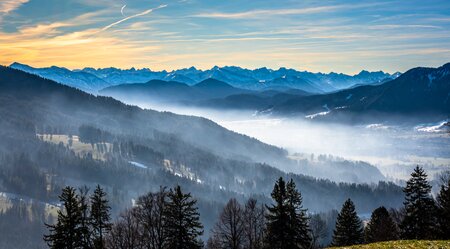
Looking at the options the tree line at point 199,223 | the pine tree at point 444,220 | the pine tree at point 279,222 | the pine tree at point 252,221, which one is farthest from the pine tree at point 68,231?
the pine tree at point 444,220

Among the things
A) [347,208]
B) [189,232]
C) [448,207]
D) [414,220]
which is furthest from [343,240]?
[189,232]

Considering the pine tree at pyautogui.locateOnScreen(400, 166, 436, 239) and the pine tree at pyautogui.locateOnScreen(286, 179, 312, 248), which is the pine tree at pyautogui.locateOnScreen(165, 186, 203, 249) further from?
the pine tree at pyautogui.locateOnScreen(400, 166, 436, 239)

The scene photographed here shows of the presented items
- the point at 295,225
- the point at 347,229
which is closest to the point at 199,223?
the point at 295,225

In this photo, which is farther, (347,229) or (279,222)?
(347,229)

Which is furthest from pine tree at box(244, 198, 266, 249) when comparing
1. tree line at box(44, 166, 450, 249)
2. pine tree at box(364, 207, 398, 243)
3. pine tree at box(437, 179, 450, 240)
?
pine tree at box(437, 179, 450, 240)

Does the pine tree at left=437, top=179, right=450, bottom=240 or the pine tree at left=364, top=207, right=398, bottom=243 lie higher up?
the pine tree at left=437, top=179, right=450, bottom=240

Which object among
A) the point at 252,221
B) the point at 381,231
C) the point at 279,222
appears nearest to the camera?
the point at 279,222

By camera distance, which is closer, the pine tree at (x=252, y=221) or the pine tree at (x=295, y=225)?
the pine tree at (x=295, y=225)

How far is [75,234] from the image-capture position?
50.5 m

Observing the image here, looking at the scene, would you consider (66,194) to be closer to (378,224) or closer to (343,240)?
(343,240)

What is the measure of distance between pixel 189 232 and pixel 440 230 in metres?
35.2

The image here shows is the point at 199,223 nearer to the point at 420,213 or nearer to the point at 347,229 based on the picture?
the point at 347,229

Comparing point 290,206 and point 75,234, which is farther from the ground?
point 290,206

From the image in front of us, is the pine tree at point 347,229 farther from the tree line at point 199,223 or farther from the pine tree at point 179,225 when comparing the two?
the pine tree at point 179,225
